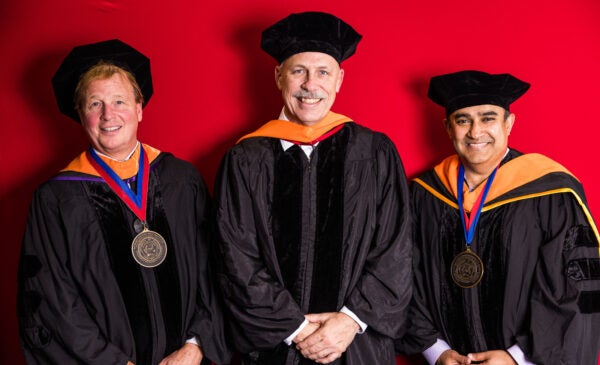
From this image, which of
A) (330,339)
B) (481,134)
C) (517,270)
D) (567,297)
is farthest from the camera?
(481,134)

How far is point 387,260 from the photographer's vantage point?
2.52 meters

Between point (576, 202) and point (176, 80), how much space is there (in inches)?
86.5

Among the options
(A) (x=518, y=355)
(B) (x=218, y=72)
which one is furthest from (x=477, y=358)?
(B) (x=218, y=72)

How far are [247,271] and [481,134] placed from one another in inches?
50.7

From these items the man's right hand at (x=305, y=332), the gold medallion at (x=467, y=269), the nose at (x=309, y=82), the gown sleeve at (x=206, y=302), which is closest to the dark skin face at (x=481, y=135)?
the gold medallion at (x=467, y=269)

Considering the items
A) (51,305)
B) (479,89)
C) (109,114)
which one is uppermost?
(479,89)

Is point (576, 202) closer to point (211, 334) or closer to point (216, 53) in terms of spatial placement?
point (211, 334)

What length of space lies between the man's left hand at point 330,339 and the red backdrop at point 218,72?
119 cm

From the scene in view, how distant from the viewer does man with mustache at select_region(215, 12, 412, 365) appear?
248 centimetres

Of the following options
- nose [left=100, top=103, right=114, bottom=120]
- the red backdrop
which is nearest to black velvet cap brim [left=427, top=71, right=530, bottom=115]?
the red backdrop

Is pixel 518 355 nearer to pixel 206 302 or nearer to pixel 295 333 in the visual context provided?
pixel 295 333

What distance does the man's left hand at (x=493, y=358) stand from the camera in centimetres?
261

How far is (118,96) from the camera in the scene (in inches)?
103

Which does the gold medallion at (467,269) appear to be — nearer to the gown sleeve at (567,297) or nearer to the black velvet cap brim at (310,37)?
the gown sleeve at (567,297)
